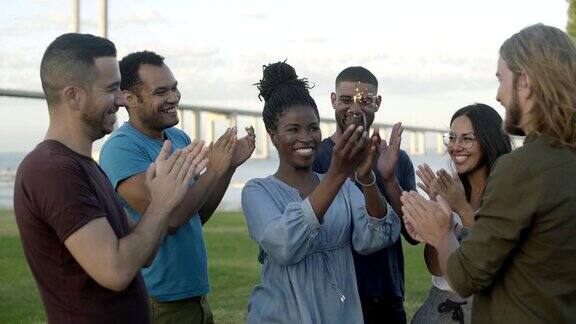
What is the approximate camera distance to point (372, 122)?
586 cm

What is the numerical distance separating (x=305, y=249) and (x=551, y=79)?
1.54 meters

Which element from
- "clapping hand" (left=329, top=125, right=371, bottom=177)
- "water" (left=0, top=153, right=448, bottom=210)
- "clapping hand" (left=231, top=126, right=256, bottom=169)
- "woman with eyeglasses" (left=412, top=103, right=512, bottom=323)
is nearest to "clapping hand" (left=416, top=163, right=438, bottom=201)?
"woman with eyeglasses" (left=412, top=103, right=512, bottom=323)

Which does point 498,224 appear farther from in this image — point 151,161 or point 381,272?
point 151,161

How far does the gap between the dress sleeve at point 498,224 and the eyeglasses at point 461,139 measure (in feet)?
5.92

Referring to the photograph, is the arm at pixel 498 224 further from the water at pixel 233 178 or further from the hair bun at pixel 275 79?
the water at pixel 233 178

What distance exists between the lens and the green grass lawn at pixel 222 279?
31.8 ft

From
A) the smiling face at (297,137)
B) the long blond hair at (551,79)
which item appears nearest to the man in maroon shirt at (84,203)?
the smiling face at (297,137)

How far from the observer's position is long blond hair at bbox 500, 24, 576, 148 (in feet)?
11.3

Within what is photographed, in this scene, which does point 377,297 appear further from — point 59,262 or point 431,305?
point 59,262

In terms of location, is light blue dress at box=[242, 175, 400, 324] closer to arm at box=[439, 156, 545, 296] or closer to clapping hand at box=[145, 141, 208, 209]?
clapping hand at box=[145, 141, 208, 209]

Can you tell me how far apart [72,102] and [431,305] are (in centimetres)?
221

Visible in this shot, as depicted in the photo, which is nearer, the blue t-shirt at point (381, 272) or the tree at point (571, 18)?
Result: the blue t-shirt at point (381, 272)

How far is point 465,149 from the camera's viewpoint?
530cm

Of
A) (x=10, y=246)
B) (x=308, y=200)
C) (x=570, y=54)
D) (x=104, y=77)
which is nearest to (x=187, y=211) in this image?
(x=308, y=200)
